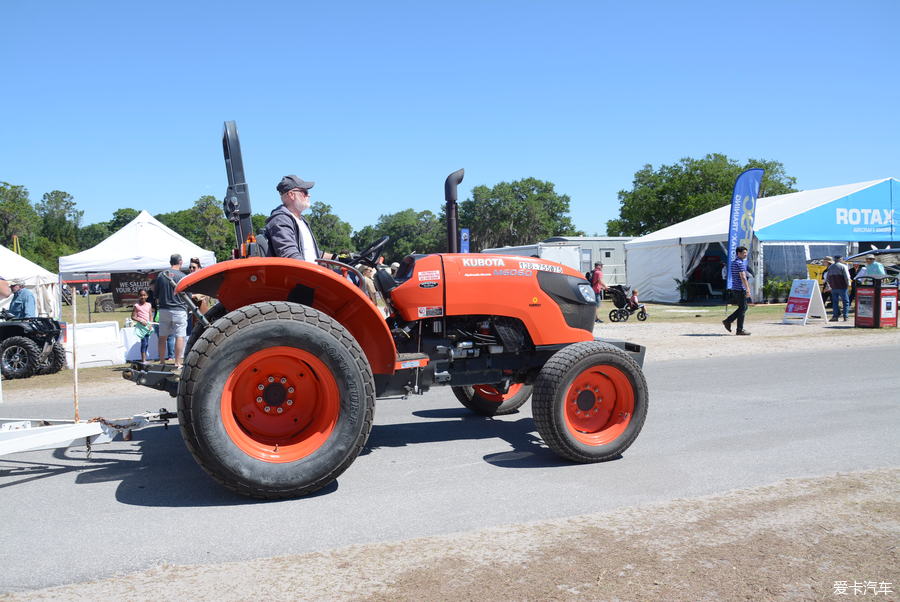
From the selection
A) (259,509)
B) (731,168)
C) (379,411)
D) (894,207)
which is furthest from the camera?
(731,168)

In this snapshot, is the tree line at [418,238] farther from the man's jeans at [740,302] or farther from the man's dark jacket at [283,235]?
the man's dark jacket at [283,235]

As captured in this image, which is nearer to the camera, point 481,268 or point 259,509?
point 259,509

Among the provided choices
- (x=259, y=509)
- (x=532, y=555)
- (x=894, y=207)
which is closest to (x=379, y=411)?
(x=259, y=509)

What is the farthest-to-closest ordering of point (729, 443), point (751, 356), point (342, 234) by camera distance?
point (342, 234) → point (751, 356) → point (729, 443)

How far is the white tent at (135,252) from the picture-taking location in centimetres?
1686

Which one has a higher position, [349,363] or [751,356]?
[349,363]

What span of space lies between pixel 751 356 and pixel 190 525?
9.27 meters

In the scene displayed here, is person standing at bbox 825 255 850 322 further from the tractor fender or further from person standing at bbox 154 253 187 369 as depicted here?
the tractor fender

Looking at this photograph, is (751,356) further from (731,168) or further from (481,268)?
(731,168)

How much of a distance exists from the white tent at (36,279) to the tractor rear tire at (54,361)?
25.7 ft

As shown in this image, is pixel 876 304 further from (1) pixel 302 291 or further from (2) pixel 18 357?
(2) pixel 18 357

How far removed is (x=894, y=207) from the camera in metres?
24.6

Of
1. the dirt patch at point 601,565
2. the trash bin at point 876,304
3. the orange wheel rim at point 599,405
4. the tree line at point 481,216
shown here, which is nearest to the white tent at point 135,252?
the orange wheel rim at point 599,405

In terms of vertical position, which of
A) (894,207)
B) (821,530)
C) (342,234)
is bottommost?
(821,530)
